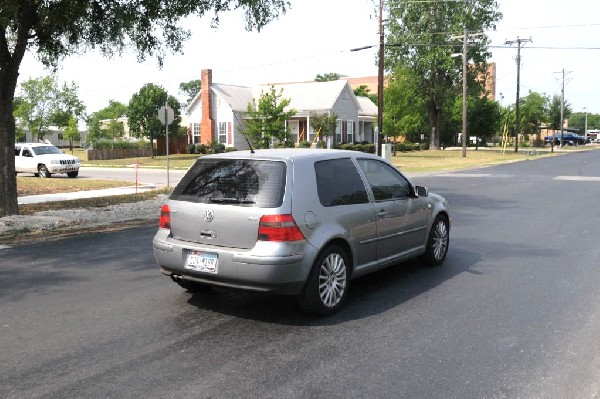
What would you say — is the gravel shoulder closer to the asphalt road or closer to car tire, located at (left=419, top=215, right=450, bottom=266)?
the asphalt road

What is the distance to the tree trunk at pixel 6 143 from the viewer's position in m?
12.0

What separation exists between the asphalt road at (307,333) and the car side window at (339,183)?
112 centimetres

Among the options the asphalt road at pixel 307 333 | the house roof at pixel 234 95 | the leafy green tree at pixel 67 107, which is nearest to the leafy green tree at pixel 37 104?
the leafy green tree at pixel 67 107

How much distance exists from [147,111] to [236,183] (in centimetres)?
4422

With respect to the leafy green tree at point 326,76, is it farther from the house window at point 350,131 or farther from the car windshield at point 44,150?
the car windshield at point 44,150

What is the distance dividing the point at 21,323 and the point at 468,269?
213 inches

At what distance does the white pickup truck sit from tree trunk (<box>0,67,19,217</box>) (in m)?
15.7

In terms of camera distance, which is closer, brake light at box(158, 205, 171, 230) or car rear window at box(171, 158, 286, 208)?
car rear window at box(171, 158, 286, 208)

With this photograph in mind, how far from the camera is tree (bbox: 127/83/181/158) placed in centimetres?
4750

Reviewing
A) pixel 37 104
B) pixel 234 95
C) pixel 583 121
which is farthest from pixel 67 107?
pixel 583 121

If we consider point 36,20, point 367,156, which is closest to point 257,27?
point 36,20

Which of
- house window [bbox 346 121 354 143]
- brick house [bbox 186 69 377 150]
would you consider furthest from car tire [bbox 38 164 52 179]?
house window [bbox 346 121 354 143]

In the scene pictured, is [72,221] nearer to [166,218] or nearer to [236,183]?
[166,218]

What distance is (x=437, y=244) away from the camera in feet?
25.5
